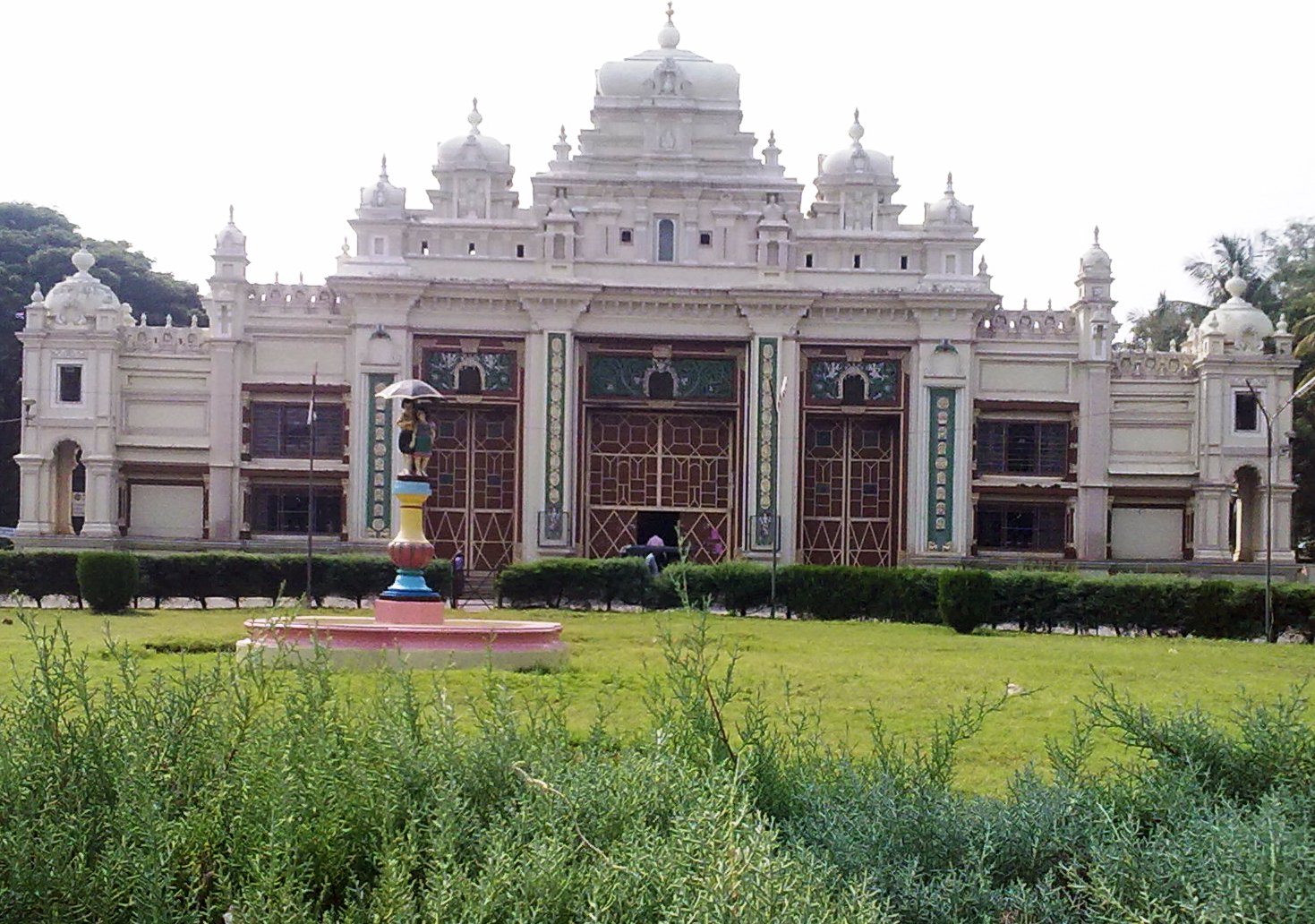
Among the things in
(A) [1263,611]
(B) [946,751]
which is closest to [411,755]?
(B) [946,751]

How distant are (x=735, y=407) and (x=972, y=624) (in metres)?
13.7

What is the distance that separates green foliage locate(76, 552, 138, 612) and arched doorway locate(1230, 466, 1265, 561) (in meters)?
27.6

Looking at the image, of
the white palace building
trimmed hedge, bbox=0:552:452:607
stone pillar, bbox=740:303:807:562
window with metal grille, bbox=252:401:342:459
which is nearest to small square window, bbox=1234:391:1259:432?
the white palace building

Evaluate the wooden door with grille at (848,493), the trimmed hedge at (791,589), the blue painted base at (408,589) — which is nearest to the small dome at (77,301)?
the trimmed hedge at (791,589)

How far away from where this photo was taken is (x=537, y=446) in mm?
37625

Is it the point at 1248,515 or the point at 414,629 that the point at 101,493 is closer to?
the point at 414,629

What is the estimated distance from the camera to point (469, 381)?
126 ft

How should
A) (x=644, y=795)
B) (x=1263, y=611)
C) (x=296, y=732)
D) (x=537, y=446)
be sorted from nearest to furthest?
(x=644, y=795), (x=296, y=732), (x=1263, y=611), (x=537, y=446)

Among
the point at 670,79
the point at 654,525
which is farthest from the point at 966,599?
the point at 670,79

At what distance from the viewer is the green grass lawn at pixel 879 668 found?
12.9 meters

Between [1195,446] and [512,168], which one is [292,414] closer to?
[512,168]

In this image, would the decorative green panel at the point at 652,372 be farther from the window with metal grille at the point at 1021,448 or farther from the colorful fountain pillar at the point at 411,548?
the colorful fountain pillar at the point at 411,548

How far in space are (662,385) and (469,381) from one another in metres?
4.95

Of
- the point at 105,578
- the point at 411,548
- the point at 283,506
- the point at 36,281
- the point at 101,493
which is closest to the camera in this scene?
the point at 411,548
